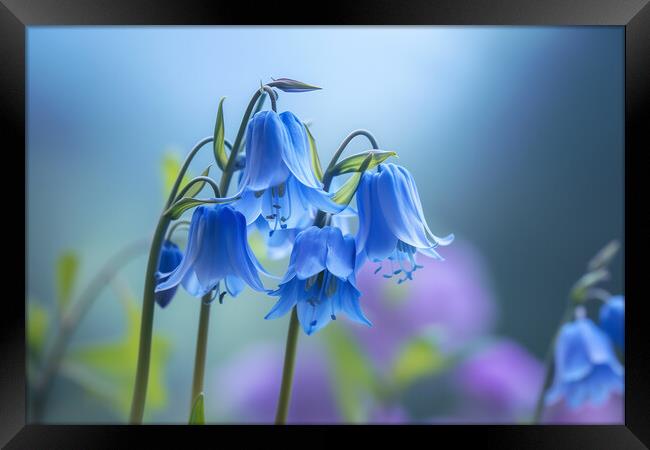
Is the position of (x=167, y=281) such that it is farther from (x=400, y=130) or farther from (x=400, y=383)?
(x=400, y=130)

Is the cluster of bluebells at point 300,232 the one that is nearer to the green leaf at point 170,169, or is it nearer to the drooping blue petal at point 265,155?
the drooping blue petal at point 265,155

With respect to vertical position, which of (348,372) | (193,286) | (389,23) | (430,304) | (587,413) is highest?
(389,23)

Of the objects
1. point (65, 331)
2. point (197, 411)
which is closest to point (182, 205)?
point (197, 411)

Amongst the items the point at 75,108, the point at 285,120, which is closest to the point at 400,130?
the point at 75,108

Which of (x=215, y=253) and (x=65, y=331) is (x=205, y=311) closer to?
(x=215, y=253)

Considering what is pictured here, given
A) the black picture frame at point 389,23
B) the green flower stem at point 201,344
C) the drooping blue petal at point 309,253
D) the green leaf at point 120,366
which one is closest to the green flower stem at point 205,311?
the green flower stem at point 201,344

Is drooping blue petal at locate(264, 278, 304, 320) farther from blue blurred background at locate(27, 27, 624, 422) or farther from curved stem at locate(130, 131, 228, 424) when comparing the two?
blue blurred background at locate(27, 27, 624, 422)
